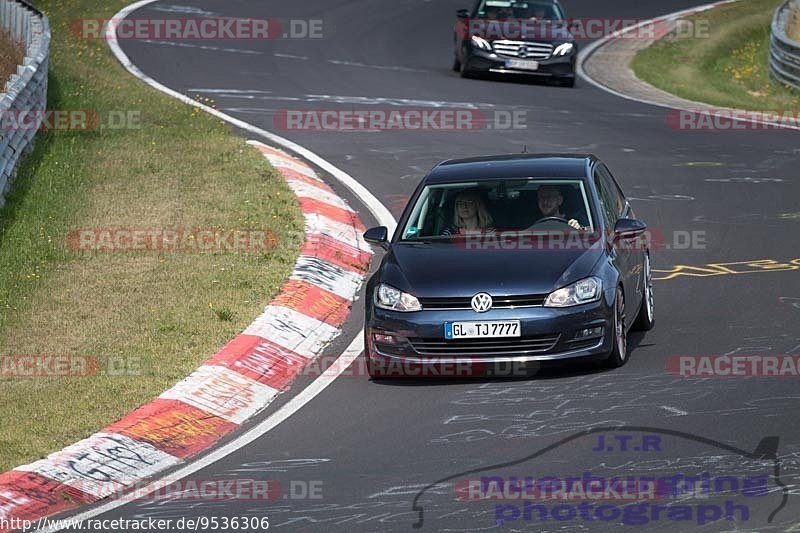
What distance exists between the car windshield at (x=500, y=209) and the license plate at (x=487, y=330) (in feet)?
4.29

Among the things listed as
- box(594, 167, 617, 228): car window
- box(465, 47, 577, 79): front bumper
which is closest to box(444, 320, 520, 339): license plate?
box(594, 167, 617, 228): car window

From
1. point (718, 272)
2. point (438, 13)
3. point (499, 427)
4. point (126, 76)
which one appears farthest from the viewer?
point (438, 13)

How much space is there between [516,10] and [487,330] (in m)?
19.6

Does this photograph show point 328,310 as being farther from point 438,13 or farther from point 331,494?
point 438,13

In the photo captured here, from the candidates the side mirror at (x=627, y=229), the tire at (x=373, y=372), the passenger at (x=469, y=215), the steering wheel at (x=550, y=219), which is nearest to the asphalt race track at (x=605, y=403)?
the tire at (x=373, y=372)

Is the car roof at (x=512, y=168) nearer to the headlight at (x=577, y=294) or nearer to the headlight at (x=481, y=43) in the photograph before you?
the headlight at (x=577, y=294)

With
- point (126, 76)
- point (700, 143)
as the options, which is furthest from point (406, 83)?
point (700, 143)

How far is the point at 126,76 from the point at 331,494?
18.8 metres

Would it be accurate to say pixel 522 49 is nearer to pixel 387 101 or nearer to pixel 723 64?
pixel 387 101

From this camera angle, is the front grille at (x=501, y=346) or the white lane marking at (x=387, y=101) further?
the white lane marking at (x=387, y=101)

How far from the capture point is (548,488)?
8062 millimetres

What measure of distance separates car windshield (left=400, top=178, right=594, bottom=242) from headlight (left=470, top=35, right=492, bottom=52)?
1614 centimetres

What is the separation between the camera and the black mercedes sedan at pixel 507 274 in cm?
1053

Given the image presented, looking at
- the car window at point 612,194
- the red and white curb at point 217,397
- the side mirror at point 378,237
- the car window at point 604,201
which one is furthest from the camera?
the car window at point 612,194
